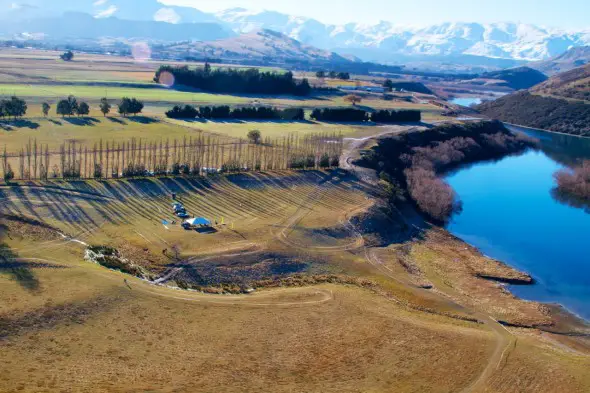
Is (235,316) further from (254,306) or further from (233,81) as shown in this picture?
(233,81)

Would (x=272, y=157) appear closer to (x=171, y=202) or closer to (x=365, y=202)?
(x=365, y=202)

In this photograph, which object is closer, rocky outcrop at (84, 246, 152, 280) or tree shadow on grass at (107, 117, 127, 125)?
rocky outcrop at (84, 246, 152, 280)

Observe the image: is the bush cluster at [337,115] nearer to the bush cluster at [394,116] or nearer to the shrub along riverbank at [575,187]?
the bush cluster at [394,116]

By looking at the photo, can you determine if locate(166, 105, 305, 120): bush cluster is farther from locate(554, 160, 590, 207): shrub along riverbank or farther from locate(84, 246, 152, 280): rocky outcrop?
locate(84, 246, 152, 280): rocky outcrop

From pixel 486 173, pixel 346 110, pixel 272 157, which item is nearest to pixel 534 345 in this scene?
pixel 272 157

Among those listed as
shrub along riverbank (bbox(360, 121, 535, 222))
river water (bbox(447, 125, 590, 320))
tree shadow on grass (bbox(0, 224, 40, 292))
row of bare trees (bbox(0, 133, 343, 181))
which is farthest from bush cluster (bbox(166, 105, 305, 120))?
tree shadow on grass (bbox(0, 224, 40, 292))

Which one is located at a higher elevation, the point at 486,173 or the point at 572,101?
the point at 572,101

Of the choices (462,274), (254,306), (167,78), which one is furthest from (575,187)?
(167,78)

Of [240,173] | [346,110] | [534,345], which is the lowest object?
[534,345]
